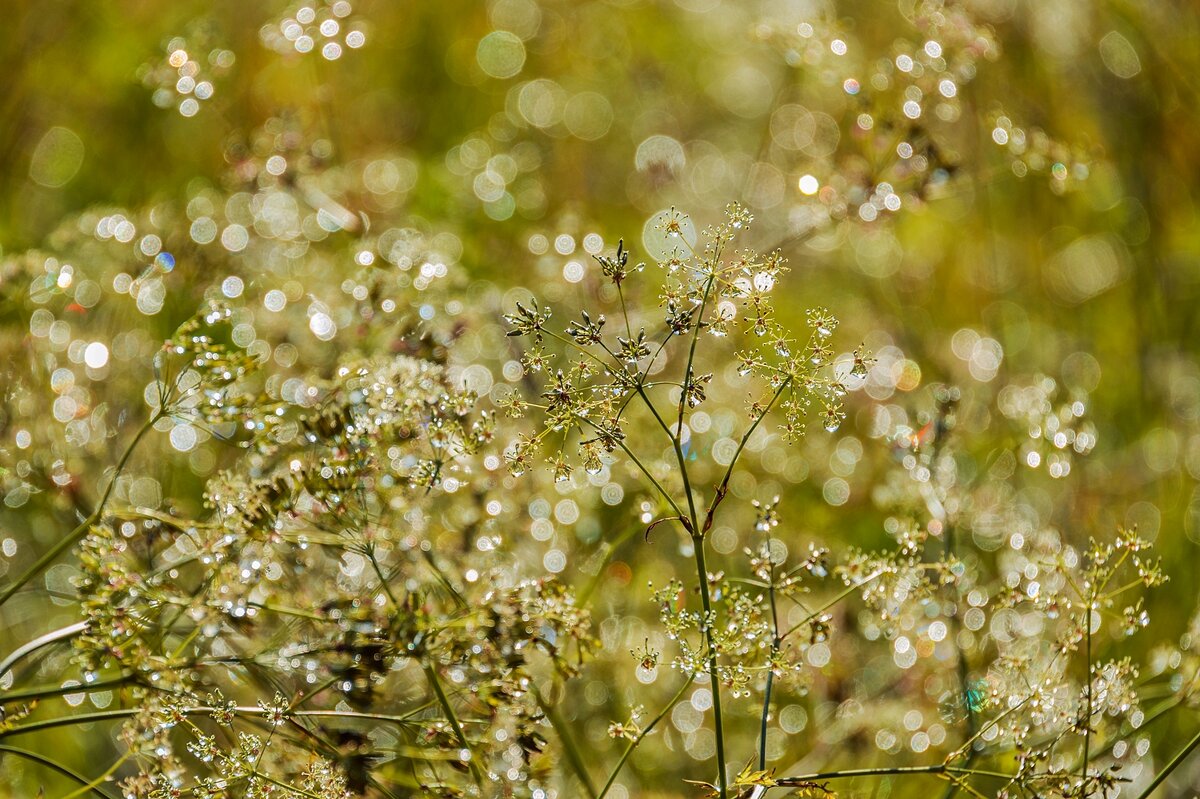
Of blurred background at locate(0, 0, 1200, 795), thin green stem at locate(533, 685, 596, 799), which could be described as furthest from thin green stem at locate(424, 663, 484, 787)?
blurred background at locate(0, 0, 1200, 795)

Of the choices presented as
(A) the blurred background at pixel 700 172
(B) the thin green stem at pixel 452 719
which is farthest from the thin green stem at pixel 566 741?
(A) the blurred background at pixel 700 172

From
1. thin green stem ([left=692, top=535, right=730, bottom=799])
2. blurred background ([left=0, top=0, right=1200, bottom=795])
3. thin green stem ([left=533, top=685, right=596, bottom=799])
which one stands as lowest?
thin green stem ([left=533, top=685, right=596, bottom=799])

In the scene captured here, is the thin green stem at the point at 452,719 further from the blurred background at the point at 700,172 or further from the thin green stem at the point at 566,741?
the blurred background at the point at 700,172

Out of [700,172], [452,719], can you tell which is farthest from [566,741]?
[700,172]

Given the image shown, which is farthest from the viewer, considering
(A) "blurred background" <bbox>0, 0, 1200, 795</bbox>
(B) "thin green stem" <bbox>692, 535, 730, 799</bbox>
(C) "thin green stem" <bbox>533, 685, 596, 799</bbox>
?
(A) "blurred background" <bbox>0, 0, 1200, 795</bbox>

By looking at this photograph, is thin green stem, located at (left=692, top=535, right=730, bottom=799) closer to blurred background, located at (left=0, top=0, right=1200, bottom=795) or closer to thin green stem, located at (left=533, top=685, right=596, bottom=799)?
thin green stem, located at (left=533, top=685, right=596, bottom=799)

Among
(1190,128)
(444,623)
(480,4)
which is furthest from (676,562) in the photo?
(480,4)

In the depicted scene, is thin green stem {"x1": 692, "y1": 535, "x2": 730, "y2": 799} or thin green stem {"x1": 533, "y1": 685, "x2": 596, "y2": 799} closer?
thin green stem {"x1": 692, "y1": 535, "x2": 730, "y2": 799}

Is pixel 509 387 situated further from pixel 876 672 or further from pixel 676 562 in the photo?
pixel 876 672
